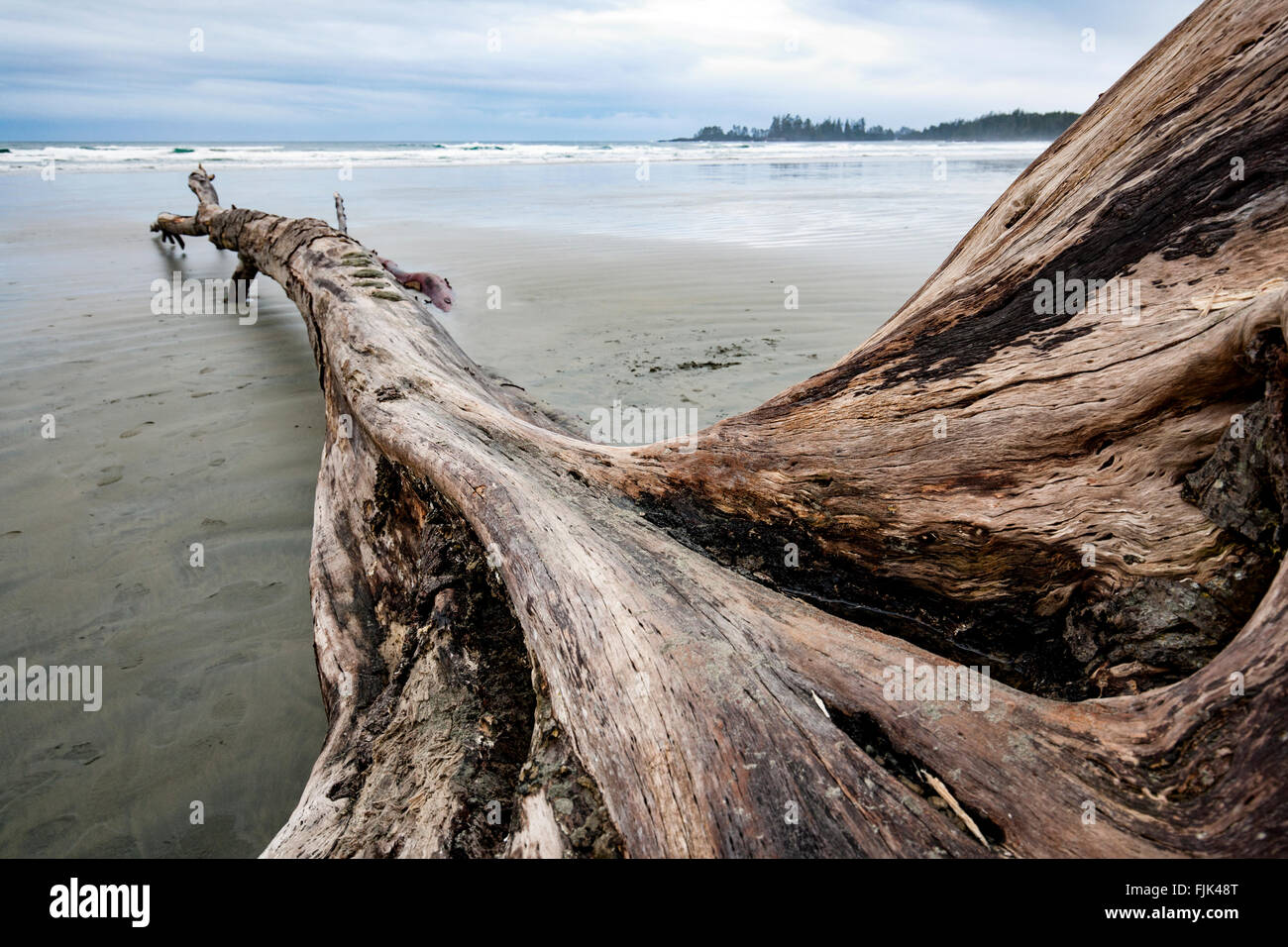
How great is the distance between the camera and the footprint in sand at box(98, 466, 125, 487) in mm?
4133

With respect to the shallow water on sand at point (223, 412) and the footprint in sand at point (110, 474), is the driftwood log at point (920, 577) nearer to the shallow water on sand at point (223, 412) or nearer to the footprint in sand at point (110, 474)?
the shallow water on sand at point (223, 412)

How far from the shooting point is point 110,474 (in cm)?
422

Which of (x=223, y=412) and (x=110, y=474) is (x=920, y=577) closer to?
(x=110, y=474)

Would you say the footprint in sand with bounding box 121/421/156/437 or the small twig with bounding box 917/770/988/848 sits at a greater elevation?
the footprint in sand with bounding box 121/421/156/437

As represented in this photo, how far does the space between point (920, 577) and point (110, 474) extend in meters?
4.32

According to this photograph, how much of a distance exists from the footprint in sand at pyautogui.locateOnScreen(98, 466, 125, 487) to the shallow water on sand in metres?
0.04

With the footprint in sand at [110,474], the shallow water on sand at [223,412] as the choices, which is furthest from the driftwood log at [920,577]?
the footprint in sand at [110,474]

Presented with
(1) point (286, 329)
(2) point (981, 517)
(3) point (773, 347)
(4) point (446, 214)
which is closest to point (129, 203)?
(4) point (446, 214)

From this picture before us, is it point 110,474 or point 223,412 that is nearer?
point 110,474

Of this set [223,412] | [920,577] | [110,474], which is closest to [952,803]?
[920,577]

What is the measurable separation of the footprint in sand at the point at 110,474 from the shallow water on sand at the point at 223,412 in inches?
1.5

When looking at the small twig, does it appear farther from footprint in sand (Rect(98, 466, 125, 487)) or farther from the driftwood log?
footprint in sand (Rect(98, 466, 125, 487))

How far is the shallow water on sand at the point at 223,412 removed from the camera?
2465 mm

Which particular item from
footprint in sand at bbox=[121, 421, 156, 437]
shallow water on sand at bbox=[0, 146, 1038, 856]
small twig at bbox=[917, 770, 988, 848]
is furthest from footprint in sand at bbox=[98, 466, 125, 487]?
small twig at bbox=[917, 770, 988, 848]
